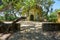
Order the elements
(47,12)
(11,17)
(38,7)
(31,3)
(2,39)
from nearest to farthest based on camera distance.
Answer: (2,39), (31,3), (38,7), (11,17), (47,12)

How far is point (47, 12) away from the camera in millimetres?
29250

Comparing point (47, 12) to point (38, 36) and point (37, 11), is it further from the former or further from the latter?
Answer: point (38, 36)

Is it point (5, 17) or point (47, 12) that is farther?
point (47, 12)

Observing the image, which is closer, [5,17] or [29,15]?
[29,15]

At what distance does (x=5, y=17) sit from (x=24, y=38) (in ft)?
49.7

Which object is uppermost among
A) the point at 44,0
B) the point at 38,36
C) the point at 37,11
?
the point at 44,0

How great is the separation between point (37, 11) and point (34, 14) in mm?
894

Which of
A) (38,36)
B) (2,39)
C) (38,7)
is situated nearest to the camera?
(2,39)

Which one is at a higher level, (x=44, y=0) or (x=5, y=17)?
(x=44, y=0)

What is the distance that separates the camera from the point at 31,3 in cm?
2056

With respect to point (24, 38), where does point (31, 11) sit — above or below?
above

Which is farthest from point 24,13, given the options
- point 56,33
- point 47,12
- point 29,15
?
point 56,33

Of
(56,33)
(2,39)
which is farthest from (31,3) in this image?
(2,39)

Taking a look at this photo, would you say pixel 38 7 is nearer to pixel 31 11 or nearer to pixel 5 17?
pixel 31 11
